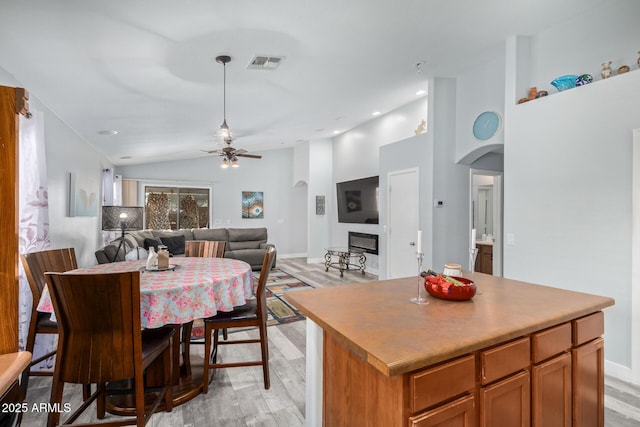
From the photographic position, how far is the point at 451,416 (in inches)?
45.1

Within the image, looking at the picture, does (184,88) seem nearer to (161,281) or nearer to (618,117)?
(161,281)

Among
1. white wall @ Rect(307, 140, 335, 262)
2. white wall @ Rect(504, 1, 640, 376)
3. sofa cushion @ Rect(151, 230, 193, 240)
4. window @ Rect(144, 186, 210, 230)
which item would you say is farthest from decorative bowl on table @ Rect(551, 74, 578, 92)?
window @ Rect(144, 186, 210, 230)

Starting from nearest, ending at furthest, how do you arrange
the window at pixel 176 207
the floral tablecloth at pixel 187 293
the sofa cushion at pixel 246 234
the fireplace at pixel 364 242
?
the floral tablecloth at pixel 187 293 → the fireplace at pixel 364 242 → the sofa cushion at pixel 246 234 → the window at pixel 176 207

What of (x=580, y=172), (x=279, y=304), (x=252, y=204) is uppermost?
(x=580, y=172)

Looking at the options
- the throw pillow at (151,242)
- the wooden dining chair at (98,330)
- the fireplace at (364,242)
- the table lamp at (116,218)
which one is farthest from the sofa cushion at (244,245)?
the wooden dining chair at (98,330)

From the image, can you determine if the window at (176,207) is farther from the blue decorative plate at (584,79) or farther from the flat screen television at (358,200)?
the blue decorative plate at (584,79)

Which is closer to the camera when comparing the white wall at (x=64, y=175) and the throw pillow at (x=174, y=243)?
the white wall at (x=64, y=175)

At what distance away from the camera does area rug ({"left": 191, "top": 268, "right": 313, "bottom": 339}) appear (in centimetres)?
373

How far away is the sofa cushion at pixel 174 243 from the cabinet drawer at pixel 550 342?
6505 millimetres

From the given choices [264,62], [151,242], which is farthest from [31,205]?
[151,242]

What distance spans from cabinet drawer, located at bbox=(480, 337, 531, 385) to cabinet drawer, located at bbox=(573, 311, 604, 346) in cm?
39

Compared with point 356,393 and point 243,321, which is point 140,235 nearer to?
Answer: point 243,321

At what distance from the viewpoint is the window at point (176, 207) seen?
802cm

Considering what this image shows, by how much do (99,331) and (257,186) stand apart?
756 cm
